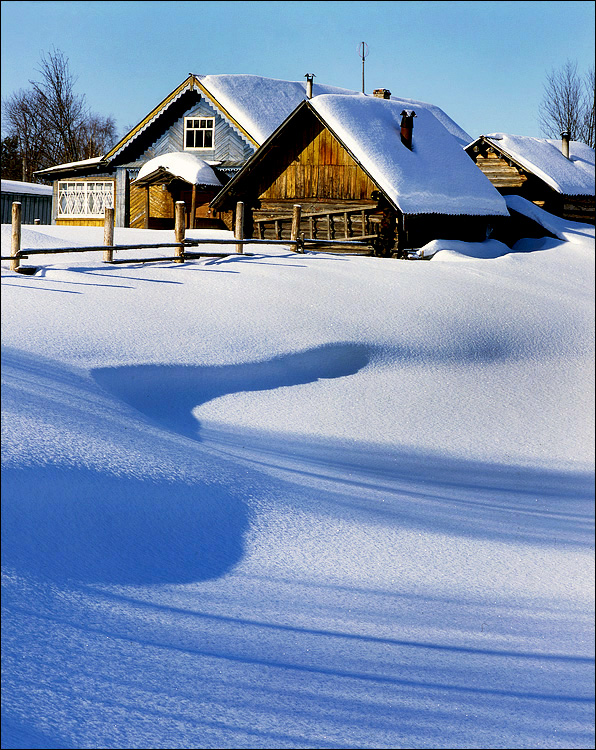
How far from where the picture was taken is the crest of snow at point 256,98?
1074 inches

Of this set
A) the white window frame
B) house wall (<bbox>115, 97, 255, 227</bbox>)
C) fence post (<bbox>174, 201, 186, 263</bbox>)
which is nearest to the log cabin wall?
house wall (<bbox>115, 97, 255, 227</bbox>)

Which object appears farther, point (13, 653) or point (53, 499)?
point (53, 499)

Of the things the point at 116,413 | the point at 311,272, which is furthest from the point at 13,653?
the point at 311,272

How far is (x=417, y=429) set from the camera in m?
9.49

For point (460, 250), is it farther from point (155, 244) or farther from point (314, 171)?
point (155, 244)

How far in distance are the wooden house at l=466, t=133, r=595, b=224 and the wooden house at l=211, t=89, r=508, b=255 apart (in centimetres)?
484

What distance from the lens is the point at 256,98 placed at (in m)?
28.8

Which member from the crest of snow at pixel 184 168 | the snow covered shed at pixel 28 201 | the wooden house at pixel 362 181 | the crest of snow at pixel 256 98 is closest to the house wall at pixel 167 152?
the crest of snow at pixel 256 98

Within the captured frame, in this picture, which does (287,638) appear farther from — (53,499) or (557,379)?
(557,379)

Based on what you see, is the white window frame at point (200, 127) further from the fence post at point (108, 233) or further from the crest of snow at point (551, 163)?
the fence post at point (108, 233)

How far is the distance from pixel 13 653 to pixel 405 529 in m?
3.56

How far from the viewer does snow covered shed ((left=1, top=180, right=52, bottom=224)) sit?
121 feet

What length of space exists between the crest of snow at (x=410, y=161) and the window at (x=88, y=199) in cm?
1274

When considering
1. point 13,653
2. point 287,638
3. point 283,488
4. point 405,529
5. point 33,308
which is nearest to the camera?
point 13,653
